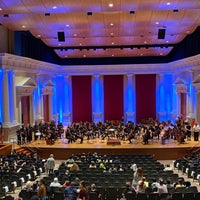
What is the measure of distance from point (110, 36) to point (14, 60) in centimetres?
854

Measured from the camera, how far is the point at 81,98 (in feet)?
120

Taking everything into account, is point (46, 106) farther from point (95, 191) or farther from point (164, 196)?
point (164, 196)

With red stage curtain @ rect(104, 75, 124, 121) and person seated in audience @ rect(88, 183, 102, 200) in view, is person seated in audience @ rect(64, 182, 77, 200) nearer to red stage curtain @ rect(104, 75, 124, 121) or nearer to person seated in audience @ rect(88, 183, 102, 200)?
person seated in audience @ rect(88, 183, 102, 200)

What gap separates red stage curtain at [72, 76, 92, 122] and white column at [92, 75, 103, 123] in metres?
0.46

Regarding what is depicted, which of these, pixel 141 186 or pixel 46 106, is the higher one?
pixel 46 106

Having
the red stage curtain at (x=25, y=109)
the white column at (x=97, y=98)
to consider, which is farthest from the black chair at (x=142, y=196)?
the white column at (x=97, y=98)

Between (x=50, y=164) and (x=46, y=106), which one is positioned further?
(x=46, y=106)

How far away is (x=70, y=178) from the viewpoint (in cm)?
1327

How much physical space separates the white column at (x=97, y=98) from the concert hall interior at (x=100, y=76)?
0.34 feet

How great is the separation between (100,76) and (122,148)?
1601cm

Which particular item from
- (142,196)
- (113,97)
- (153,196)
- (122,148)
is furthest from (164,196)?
(113,97)

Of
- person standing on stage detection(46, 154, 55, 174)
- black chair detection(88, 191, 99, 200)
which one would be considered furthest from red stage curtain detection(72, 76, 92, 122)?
black chair detection(88, 191, 99, 200)

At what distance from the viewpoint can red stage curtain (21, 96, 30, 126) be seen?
26.3 meters

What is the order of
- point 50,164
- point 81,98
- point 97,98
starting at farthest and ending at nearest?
point 81,98 → point 97,98 → point 50,164
